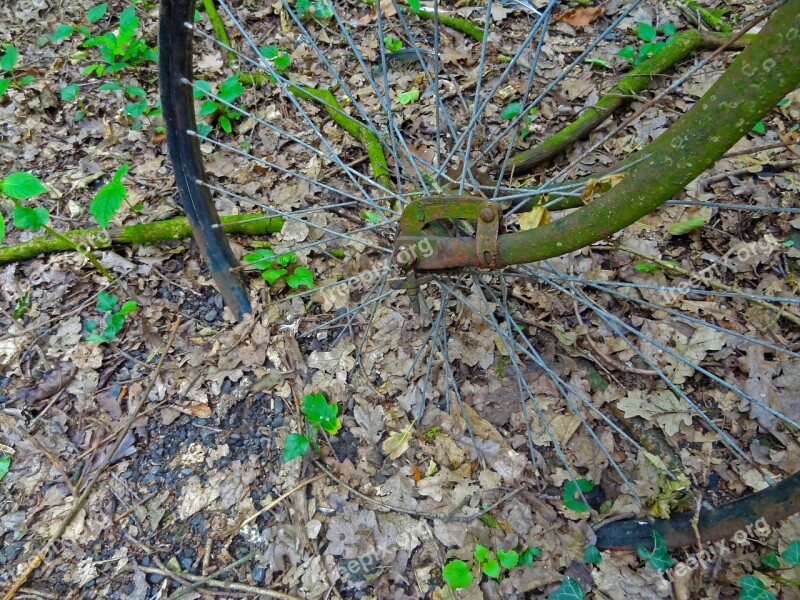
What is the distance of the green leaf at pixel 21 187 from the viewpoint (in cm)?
194

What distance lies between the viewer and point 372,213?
2477mm

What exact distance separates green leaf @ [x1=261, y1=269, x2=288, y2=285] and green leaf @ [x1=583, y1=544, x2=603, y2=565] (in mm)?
1594

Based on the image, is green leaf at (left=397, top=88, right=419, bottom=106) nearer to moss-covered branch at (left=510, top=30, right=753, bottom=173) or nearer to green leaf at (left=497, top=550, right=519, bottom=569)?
moss-covered branch at (left=510, top=30, right=753, bottom=173)

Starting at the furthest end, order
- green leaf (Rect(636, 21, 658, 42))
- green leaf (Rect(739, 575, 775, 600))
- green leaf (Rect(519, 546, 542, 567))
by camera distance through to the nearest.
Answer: green leaf (Rect(636, 21, 658, 42)), green leaf (Rect(519, 546, 542, 567)), green leaf (Rect(739, 575, 775, 600))

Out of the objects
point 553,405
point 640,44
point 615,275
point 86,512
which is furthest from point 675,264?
point 86,512

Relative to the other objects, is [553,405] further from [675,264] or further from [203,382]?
[203,382]

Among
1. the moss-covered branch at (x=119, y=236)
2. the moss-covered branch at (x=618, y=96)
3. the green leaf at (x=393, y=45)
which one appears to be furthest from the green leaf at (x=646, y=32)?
the moss-covered branch at (x=119, y=236)

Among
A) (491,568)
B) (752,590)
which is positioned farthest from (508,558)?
(752,590)

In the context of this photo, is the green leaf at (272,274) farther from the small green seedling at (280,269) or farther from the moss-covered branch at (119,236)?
the moss-covered branch at (119,236)

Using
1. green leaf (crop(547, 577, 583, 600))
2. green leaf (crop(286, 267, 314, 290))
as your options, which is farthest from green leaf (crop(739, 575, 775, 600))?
green leaf (crop(286, 267, 314, 290))

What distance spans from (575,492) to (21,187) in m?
2.33

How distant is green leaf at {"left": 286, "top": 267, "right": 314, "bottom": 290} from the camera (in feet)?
7.37

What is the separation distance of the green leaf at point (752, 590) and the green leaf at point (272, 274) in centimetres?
195

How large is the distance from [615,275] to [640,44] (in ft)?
5.54
